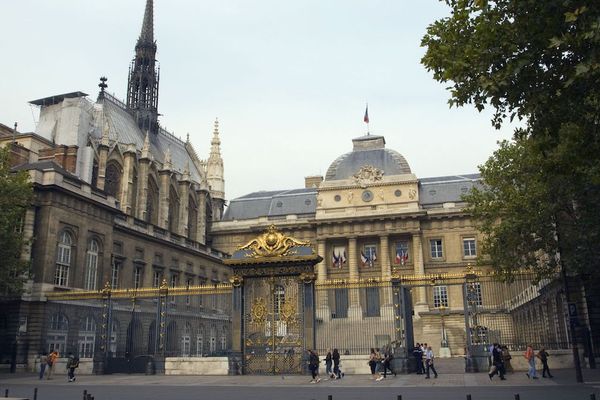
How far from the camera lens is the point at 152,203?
51.6 m

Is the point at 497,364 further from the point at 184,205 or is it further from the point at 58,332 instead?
the point at 184,205

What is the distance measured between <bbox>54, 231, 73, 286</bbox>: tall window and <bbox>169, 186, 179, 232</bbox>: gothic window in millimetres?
23187

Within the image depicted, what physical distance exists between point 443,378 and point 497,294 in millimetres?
20120

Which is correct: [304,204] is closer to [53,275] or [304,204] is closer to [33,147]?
[33,147]

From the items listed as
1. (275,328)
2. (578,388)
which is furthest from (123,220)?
(578,388)

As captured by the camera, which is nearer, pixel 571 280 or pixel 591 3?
pixel 591 3

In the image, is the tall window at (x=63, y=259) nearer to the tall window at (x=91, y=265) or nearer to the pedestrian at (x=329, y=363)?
the tall window at (x=91, y=265)

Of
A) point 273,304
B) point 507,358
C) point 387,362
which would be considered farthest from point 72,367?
point 507,358

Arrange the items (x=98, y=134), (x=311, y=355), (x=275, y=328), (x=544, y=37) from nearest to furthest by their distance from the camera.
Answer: (x=544, y=37) < (x=311, y=355) < (x=275, y=328) < (x=98, y=134)

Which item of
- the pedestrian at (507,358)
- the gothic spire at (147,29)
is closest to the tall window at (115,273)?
the pedestrian at (507,358)

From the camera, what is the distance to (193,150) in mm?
70688

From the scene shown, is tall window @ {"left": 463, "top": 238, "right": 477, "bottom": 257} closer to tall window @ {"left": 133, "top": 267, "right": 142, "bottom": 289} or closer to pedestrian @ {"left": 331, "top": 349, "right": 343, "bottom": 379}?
tall window @ {"left": 133, "top": 267, "right": 142, "bottom": 289}

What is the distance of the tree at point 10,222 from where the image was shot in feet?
77.5

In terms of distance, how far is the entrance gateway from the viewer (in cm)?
2075
